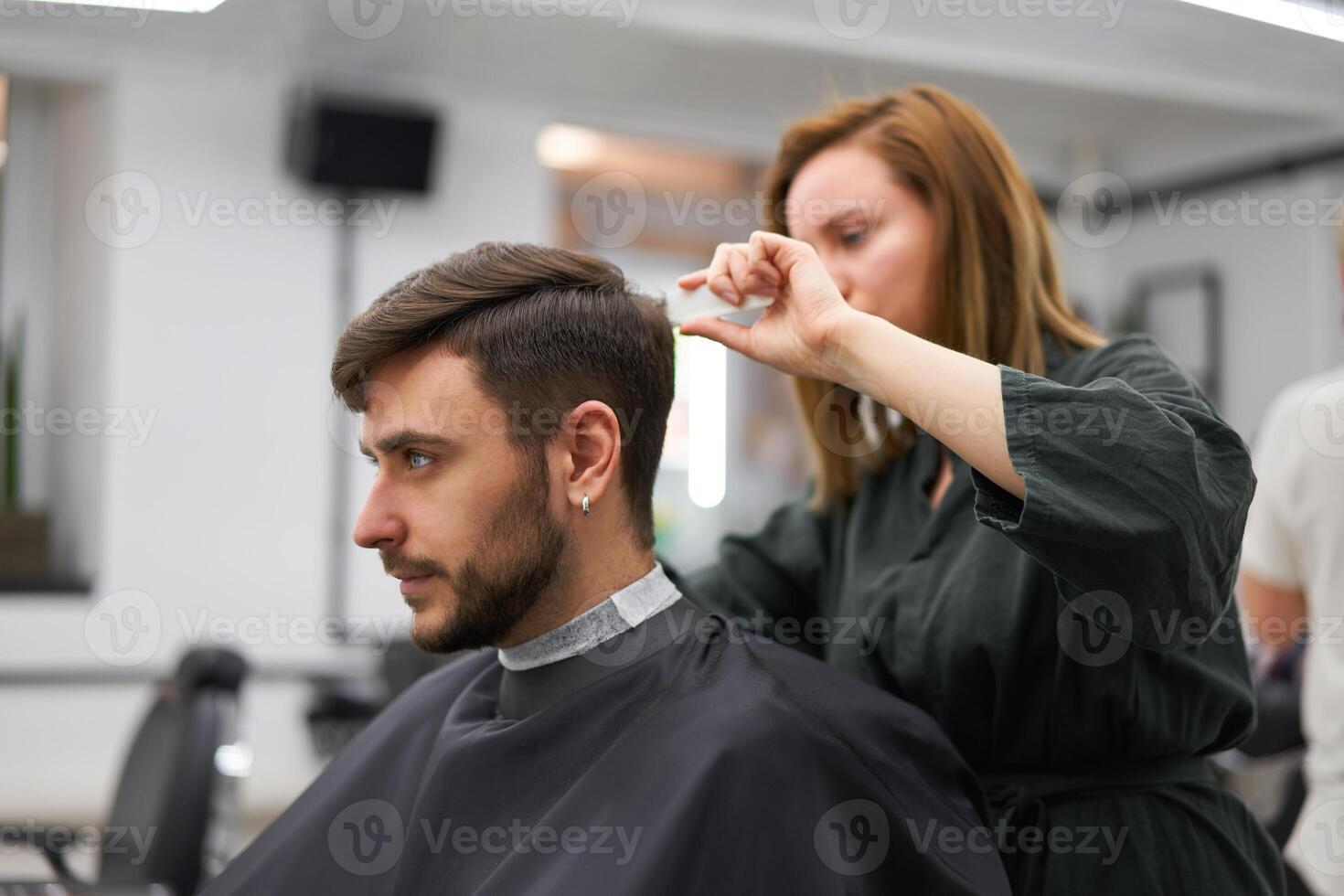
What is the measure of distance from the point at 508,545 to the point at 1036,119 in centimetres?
571

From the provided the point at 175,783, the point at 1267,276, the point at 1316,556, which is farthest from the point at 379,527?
the point at 1267,276

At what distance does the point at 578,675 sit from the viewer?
1356 millimetres

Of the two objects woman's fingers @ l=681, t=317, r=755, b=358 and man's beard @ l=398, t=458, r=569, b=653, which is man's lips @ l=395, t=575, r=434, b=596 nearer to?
man's beard @ l=398, t=458, r=569, b=653

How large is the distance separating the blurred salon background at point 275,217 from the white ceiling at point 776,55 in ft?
0.06

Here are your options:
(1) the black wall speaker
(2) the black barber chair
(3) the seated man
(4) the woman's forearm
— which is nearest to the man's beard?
(3) the seated man

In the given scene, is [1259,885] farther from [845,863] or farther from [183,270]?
[183,270]

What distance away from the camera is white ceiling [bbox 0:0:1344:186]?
4.74 m

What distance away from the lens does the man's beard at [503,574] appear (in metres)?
1.30

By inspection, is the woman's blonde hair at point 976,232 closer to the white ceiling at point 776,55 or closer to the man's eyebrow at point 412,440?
the man's eyebrow at point 412,440

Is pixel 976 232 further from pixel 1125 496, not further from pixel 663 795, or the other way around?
pixel 663 795

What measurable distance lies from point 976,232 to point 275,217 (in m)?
4.28

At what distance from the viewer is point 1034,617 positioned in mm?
1318

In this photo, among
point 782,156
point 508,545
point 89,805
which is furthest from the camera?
point 89,805

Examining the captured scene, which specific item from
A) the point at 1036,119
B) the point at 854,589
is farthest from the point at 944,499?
the point at 1036,119
